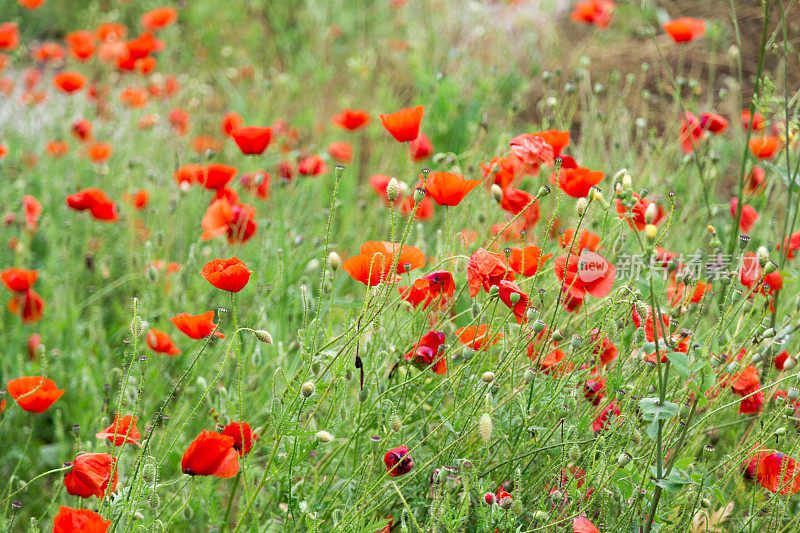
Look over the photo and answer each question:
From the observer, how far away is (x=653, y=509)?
133cm

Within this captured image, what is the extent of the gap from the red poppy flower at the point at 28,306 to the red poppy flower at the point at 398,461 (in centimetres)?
152

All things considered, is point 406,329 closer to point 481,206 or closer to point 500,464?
point 500,464

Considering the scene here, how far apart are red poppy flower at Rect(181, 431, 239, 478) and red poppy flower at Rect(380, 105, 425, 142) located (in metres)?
0.91

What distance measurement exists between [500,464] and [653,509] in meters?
0.29

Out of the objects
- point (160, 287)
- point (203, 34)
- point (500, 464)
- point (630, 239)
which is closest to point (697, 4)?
point (203, 34)

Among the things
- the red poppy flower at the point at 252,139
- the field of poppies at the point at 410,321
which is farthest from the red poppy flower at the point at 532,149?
the red poppy flower at the point at 252,139

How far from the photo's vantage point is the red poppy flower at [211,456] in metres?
1.34

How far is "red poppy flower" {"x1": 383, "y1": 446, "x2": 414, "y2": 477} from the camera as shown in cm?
137

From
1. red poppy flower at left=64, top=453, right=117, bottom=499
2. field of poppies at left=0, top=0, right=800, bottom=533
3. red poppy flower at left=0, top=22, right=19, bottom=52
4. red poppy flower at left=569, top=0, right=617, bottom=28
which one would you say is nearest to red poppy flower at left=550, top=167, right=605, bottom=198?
field of poppies at left=0, top=0, right=800, bottom=533

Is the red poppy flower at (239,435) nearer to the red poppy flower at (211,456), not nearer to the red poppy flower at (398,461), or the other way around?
the red poppy flower at (211,456)

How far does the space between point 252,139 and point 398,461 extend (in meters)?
1.21

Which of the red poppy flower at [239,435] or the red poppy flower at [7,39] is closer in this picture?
the red poppy flower at [239,435]

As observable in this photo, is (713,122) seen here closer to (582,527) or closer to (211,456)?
(582,527)

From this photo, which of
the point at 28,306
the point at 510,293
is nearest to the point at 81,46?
the point at 28,306
